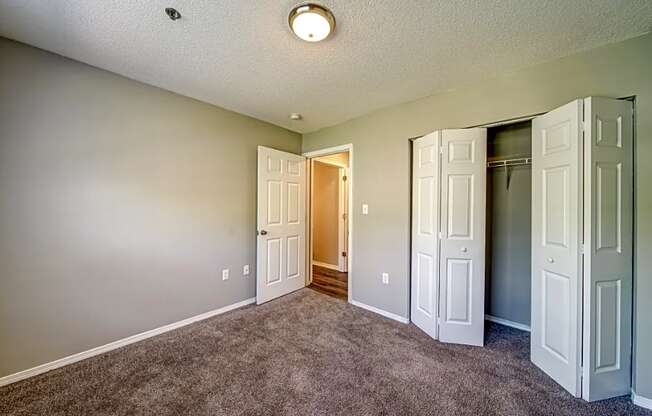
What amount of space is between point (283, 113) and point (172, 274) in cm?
214

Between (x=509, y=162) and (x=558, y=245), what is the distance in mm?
1086

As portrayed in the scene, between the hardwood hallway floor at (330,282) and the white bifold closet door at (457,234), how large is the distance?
4.69 feet

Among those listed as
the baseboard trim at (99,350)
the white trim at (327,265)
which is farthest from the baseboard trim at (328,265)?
the baseboard trim at (99,350)

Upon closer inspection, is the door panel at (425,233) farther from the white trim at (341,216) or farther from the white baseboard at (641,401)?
the white trim at (341,216)

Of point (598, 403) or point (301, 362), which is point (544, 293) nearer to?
point (598, 403)

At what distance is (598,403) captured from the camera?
5.29ft

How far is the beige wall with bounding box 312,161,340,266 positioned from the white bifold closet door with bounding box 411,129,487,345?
2757 millimetres

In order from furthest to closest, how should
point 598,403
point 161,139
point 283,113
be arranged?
point 283,113 < point 161,139 < point 598,403

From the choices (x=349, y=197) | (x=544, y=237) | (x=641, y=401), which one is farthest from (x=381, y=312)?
(x=641, y=401)

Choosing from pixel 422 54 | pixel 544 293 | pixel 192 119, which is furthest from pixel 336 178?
pixel 544 293

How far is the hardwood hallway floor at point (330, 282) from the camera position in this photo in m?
3.67

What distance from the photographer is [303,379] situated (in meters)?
1.83

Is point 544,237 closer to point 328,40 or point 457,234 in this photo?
point 457,234

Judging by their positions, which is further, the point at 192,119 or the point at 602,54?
the point at 192,119
